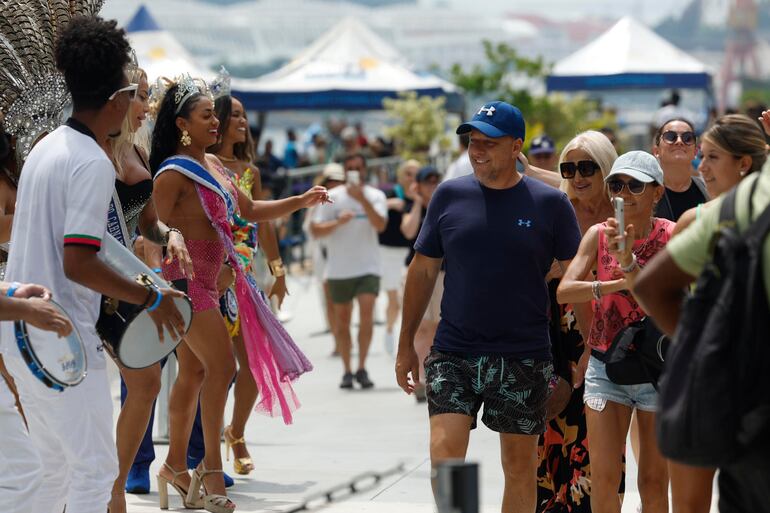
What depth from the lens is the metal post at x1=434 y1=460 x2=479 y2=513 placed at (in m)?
3.47

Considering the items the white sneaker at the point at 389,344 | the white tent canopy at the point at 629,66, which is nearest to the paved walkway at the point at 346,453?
the white sneaker at the point at 389,344

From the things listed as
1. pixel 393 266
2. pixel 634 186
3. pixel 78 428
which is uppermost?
pixel 634 186

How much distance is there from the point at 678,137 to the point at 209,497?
3.05 meters

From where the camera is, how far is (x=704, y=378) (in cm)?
351

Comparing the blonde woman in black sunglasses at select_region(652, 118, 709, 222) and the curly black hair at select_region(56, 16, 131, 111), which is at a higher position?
the curly black hair at select_region(56, 16, 131, 111)

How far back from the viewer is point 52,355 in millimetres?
4645

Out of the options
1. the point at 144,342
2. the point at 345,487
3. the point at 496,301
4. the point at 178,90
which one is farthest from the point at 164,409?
the point at 345,487

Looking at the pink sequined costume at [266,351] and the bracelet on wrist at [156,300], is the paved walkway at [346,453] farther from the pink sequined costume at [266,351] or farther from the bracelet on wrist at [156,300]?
the bracelet on wrist at [156,300]

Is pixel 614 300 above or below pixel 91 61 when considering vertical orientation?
below

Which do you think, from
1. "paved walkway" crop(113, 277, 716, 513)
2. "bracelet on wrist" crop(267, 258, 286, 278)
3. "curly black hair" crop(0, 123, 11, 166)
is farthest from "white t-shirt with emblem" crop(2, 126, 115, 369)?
"bracelet on wrist" crop(267, 258, 286, 278)

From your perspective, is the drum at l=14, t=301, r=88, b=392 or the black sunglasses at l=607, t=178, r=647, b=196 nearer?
the drum at l=14, t=301, r=88, b=392

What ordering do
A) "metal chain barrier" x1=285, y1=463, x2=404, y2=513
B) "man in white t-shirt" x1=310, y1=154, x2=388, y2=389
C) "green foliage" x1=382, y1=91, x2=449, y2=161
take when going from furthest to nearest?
1. "green foliage" x1=382, y1=91, x2=449, y2=161
2. "man in white t-shirt" x1=310, y1=154, x2=388, y2=389
3. "metal chain barrier" x1=285, y1=463, x2=404, y2=513

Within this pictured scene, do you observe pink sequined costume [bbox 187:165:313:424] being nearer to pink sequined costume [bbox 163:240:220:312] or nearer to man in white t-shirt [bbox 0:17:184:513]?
pink sequined costume [bbox 163:240:220:312]

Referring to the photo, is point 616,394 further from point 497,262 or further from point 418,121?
point 418,121
